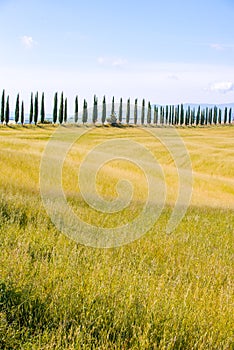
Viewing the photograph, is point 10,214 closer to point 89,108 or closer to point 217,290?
point 217,290

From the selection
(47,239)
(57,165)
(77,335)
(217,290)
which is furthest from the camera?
(57,165)

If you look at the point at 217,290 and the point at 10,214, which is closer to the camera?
the point at 217,290

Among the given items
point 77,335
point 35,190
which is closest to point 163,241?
point 77,335

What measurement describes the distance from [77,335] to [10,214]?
4.92 meters

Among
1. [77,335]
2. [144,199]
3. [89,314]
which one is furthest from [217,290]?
[144,199]

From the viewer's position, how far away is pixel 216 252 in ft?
24.5

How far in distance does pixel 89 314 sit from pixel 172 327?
793 mm

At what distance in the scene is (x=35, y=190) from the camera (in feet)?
40.2

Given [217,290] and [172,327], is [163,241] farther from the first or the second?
[172,327]

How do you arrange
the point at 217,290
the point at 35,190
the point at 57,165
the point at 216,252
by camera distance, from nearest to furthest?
the point at 217,290 → the point at 216,252 → the point at 35,190 → the point at 57,165

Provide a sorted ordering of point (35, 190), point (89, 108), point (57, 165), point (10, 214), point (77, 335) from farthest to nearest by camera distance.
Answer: point (89, 108) < point (57, 165) < point (35, 190) < point (10, 214) < point (77, 335)

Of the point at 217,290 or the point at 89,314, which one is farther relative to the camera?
the point at 217,290

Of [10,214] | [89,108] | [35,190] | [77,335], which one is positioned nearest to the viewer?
[77,335]

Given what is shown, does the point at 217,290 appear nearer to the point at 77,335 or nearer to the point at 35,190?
the point at 77,335
